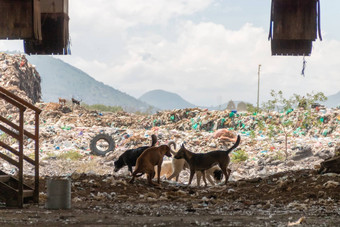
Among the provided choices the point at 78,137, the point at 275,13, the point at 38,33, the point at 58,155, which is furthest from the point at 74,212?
the point at 78,137

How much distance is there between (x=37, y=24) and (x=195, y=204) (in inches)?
146

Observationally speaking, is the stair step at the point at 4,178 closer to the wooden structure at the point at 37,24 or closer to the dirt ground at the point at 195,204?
the dirt ground at the point at 195,204

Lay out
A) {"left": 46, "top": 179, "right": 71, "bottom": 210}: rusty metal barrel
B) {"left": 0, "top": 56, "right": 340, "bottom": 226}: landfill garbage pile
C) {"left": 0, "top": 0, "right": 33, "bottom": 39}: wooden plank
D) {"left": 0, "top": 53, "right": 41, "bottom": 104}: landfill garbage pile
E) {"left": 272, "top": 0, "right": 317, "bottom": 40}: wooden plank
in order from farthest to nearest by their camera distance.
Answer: {"left": 0, "top": 53, "right": 41, "bottom": 104}: landfill garbage pile → {"left": 272, "top": 0, "right": 317, "bottom": 40}: wooden plank → {"left": 0, "top": 0, "right": 33, "bottom": 39}: wooden plank → {"left": 46, "top": 179, "right": 71, "bottom": 210}: rusty metal barrel → {"left": 0, "top": 56, "right": 340, "bottom": 226}: landfill garbage pile

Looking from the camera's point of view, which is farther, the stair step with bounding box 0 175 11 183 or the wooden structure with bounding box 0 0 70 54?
the stair step with bounding box 0 175 11 183

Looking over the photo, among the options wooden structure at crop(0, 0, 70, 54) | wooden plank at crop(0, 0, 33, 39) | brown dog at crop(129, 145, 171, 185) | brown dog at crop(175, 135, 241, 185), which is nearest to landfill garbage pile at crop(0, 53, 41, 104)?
brown dog at crop(175, 135, 241, 185)

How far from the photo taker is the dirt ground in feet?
21.8

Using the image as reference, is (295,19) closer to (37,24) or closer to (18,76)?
(37,24)

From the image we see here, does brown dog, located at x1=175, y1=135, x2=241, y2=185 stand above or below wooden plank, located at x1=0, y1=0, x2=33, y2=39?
below

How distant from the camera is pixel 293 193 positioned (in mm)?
10141

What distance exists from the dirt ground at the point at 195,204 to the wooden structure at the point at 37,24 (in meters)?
2.55

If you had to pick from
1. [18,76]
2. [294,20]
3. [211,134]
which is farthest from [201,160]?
[18,76]

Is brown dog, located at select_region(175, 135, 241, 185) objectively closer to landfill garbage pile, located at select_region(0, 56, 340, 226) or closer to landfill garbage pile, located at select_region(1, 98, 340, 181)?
landfill garbage pile, located at select_region(0, 56, 340, 226)

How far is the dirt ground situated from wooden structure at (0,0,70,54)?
255 centimetres

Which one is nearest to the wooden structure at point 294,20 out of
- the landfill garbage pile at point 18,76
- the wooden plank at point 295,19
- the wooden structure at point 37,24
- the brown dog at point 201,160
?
the wooden plank at point 295,19
